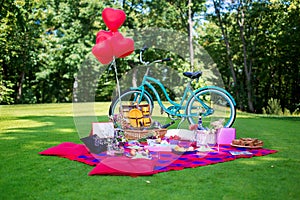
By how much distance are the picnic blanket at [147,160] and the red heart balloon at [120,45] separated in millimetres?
1320

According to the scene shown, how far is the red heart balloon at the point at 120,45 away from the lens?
4305mm

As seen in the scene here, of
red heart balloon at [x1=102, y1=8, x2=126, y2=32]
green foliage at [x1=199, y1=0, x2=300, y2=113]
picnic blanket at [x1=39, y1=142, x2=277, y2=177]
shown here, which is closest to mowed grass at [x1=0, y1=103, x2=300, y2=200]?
picnic blanket at [x1=39, y1=142, x2=277, y2=177]

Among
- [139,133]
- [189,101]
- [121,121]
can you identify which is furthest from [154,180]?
[189,101]

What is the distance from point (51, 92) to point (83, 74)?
487 inches

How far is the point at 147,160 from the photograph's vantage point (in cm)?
322

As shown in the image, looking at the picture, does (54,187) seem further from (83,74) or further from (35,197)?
(83,74)

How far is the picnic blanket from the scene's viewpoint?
2.88 m

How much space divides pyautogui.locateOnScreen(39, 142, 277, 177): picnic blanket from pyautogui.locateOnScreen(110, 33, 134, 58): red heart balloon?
1.32 m

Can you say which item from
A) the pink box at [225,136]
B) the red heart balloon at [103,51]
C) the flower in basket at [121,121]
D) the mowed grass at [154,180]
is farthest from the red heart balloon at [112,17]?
the pink box at [225,136]

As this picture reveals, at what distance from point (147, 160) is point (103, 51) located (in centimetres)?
172

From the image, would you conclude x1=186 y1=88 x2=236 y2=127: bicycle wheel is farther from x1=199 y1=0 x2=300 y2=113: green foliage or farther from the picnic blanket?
x1=199 y1=0 x2=300 y2=113: green foliage

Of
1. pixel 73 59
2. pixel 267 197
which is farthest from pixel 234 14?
pixel 267 197

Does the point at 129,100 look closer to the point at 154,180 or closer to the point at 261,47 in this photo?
the point at 154,180

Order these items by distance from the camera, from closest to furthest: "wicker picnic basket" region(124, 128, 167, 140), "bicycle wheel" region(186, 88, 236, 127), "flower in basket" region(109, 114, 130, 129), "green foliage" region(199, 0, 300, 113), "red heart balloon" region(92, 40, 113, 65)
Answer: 1. "red heart balloon" region(92, 40, 113, 65)
2. "wicker picnic basket" region(124, 128, 167, 140)
3. "flower in basket" region(109, 114, 130, 129)
4. "bicycle wheel" region(186, 88, 236, 127)
5. "green foliage" region(199, 0, 300, 113)
